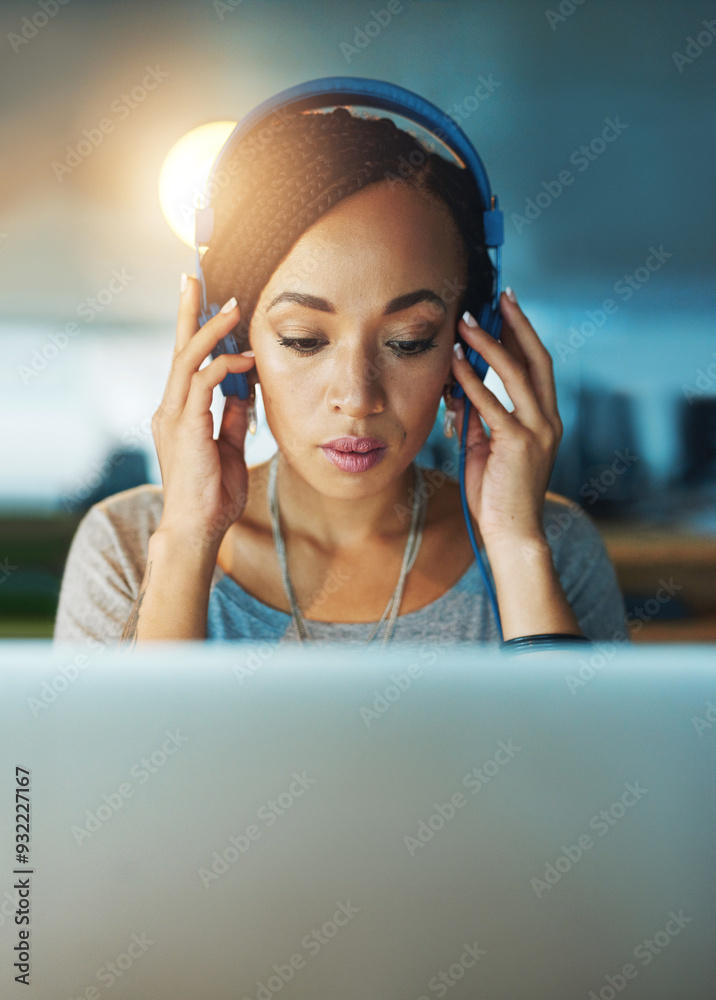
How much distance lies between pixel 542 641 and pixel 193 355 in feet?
1.71

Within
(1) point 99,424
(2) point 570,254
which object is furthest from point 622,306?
(1) point 99,424

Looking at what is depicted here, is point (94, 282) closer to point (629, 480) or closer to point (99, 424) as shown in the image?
point (99, 424)

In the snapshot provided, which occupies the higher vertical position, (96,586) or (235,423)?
(235,423)

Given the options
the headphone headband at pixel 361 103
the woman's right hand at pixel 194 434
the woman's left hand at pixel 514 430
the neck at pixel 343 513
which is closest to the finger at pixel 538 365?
the woman's left hand at pixel 514 430

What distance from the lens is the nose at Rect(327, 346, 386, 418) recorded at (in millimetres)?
914

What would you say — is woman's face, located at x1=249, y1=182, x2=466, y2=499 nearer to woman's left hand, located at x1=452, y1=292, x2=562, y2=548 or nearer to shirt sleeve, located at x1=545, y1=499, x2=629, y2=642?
woman's left hand, located at x1=452, y1=292, x2=562, y2=548

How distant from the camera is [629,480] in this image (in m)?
1.26

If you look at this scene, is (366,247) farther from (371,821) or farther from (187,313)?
(371,821)

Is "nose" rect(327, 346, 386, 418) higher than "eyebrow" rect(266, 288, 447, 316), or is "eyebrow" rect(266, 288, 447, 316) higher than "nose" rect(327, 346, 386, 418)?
"eyebrow" rect(266, 288, 447, 316)

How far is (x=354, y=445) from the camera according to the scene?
3.20ft

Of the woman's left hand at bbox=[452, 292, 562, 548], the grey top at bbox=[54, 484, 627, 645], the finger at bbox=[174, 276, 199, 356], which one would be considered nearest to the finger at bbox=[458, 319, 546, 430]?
the woman's left hand at bbox=[452, 292, 562, 548]

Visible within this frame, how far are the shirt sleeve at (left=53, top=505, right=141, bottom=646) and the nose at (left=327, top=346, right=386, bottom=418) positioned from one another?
1.12 ft

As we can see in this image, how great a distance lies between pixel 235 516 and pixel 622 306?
0.71 metres

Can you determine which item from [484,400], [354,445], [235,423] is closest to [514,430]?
[484,400]
